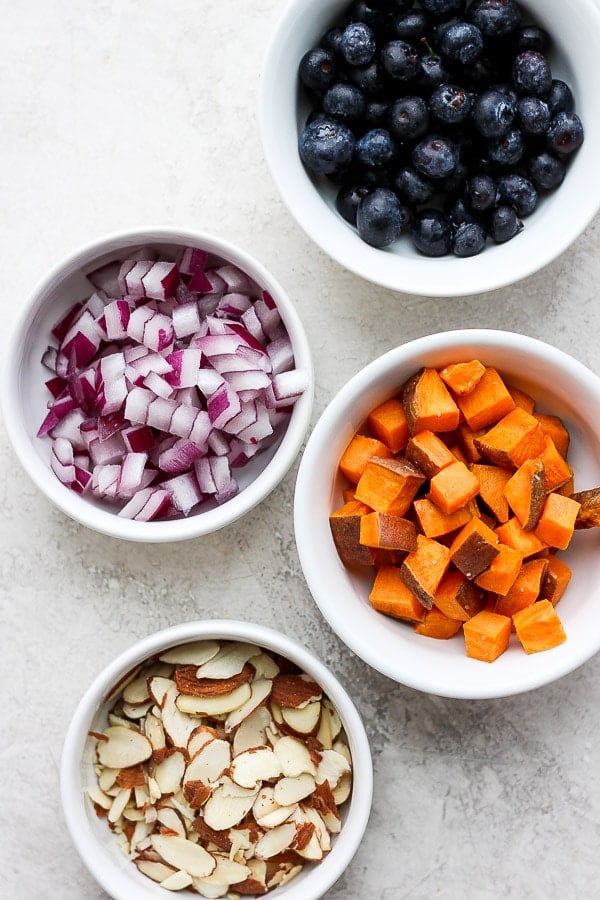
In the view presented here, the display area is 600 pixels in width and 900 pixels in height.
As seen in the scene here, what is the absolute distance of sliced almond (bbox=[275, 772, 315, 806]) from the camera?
126 cm

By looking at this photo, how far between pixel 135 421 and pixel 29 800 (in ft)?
2.20

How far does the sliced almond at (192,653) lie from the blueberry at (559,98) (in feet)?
3.03

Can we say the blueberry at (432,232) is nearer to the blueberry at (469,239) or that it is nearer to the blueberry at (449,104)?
the blueberry at (469,239)

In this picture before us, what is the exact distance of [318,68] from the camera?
1189 mm

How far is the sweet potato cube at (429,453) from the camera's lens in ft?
3.70

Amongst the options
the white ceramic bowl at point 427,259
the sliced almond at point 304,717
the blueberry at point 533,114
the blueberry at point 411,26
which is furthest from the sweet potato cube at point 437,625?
the blueberry at point 411,26

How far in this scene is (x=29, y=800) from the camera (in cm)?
140

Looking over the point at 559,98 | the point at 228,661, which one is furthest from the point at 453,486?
the point at 559,98

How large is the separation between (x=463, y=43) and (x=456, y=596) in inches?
29.3

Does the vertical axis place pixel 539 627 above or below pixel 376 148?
below

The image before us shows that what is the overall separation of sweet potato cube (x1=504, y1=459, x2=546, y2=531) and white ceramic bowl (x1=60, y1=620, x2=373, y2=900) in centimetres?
37

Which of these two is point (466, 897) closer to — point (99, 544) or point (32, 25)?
point (99, 544)

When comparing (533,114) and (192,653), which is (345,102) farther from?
(192,653)

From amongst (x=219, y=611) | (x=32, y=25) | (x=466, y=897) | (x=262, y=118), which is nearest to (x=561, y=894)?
(x=466, y=897)
